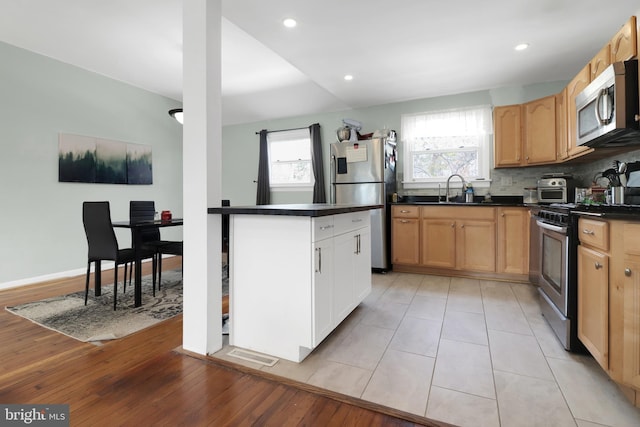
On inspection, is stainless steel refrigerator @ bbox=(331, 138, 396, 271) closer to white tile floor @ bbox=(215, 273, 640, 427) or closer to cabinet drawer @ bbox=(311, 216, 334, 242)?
white tile floor @ bbox=(215, 273, 640, 427)

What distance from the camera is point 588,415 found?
1342 mm

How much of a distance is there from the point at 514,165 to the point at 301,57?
287 centimetres

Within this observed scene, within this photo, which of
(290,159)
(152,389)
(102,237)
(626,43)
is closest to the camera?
(152,389)

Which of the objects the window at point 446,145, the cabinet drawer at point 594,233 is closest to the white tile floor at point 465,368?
the cabinet drawer at point 594,233

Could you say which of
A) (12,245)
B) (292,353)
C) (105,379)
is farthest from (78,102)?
(292,353)

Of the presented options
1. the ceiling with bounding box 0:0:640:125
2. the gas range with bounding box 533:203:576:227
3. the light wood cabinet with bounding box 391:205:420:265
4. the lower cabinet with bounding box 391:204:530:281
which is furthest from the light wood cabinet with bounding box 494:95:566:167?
the gas range with bounding box 533:203:576:227

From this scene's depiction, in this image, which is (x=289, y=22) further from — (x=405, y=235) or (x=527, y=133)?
(x=527, y=133)

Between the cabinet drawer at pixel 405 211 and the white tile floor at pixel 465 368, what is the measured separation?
149cm

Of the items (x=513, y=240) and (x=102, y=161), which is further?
(x=102, y=161)

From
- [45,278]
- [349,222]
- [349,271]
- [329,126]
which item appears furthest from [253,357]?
[329,126]

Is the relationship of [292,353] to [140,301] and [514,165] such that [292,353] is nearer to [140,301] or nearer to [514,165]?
[140,301]

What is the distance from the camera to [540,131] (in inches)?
139

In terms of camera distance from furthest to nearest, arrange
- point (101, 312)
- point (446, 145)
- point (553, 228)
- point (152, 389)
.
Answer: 1. point (446, 145)
2. point (101, 312)
3. point (553, 228)
4. point (152, 389)

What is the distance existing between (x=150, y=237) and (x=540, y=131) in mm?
4797
